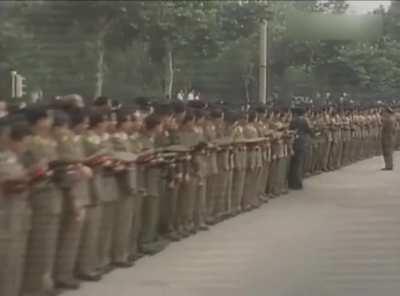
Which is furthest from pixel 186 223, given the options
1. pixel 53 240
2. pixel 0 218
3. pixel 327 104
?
pixel 327 104

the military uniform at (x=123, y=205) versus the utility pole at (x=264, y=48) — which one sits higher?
the utility pole at (x=264, y=48)

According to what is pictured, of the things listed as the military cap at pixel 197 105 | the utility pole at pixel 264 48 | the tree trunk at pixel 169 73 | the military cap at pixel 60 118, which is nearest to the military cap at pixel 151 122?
the military cap at pixel 197 105

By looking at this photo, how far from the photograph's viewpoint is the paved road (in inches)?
271

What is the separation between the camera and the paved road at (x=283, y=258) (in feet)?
22.6

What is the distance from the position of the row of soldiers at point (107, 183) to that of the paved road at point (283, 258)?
239 millimetres

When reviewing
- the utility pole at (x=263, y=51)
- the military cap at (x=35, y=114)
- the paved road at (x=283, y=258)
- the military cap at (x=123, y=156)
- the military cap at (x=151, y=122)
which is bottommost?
the paved road at (x=283, y=258)

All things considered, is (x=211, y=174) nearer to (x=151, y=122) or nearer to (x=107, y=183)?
(x=151, y=122)

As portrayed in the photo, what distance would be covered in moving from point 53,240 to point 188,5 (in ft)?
8.59

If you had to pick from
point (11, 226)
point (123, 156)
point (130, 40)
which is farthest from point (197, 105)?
point (130, 40)

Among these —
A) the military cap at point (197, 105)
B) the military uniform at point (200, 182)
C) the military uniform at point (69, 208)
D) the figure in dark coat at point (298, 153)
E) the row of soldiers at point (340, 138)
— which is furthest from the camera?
the row of soldiers at point (340, 138)

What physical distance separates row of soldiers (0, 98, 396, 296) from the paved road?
24cm

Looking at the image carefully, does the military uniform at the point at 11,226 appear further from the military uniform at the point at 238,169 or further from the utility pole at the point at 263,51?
the military uniform at the point at 238,169

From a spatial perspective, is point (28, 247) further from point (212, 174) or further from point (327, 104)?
point (327, 104)

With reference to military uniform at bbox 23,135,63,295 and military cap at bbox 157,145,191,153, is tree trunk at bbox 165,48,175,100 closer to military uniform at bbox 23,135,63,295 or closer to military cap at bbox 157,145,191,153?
military uniform at bbox 23,135,63,295
